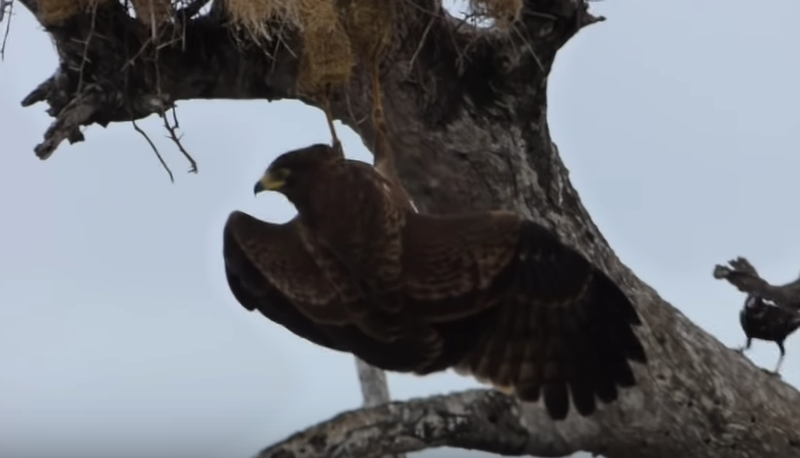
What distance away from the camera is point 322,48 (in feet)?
15.9

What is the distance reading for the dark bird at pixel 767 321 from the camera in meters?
5.45

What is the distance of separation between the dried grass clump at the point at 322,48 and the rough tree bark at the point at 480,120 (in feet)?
0.28

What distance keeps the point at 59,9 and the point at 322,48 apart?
0.65 meters

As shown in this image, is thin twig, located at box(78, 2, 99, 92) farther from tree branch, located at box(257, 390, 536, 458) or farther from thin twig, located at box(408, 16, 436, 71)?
tree branch, located at box(257, 390, 536, 458)

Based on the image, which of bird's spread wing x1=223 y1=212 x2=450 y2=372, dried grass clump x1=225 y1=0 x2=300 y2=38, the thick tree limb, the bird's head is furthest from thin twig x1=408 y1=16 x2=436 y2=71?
the thick tree limb

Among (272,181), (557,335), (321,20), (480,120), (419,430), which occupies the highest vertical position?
(321,20)

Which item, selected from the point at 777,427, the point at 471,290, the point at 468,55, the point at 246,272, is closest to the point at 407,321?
the point at 471,290

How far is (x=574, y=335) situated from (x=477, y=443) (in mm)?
400

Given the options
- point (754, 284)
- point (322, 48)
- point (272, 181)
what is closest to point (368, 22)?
point (322, 48)

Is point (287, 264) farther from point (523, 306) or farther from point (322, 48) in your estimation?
point (322, 48)

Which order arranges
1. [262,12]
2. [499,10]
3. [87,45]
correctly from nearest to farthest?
[262,12] → [499,10] → [87,45]

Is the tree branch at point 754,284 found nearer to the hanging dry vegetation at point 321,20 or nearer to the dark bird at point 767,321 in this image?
the dark bird at point 767,321

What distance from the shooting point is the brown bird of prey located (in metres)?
4.28

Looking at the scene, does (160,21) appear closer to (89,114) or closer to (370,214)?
(89,114)
